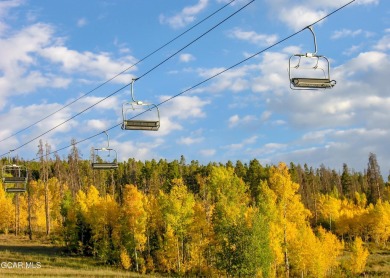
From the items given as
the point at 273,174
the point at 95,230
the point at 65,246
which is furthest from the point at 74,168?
the point at 273,174

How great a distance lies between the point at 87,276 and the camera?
54625mm

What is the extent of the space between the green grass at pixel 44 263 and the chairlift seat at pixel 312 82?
4781cm

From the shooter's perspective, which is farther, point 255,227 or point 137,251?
point 137,251

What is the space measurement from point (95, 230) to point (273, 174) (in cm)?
2996

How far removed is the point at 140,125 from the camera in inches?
647

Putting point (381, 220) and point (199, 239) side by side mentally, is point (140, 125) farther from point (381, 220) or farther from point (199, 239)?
point (381, 220)

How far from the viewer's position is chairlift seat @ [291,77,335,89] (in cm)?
1198

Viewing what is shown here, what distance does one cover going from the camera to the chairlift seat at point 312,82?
1198cm

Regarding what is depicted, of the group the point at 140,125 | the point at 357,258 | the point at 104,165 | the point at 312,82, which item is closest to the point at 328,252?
the point at 357,258

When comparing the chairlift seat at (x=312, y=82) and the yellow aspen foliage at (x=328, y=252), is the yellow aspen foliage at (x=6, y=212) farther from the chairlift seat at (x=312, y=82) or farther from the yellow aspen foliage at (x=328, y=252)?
the chairlift seat at (x=312, y=82)

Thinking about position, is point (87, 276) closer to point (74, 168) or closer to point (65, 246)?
point (65, 246)

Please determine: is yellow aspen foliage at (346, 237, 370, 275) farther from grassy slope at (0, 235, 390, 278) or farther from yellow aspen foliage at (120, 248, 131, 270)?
yellow aspen foliage at (120, 248, 131, 270)

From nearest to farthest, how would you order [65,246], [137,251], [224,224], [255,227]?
[255,227] → [224,224] → [137,251] → [65,246]

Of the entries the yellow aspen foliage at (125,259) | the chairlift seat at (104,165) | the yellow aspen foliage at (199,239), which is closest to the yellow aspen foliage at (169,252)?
the yellow aspen foliage at (199,239)
